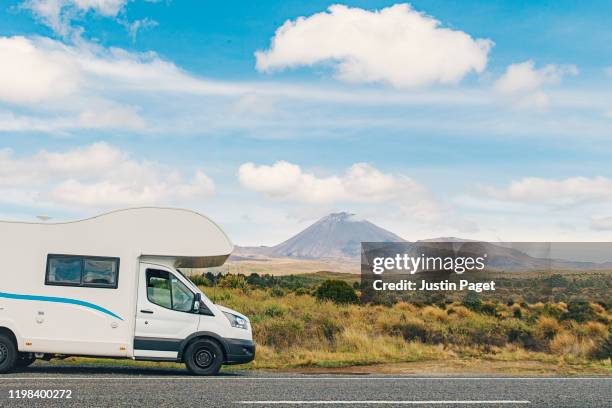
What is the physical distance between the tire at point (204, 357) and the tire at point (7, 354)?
10.2 feet

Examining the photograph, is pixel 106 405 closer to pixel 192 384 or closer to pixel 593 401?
pixel 192 384

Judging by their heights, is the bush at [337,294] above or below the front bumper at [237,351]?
above

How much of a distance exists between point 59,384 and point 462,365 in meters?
10.2

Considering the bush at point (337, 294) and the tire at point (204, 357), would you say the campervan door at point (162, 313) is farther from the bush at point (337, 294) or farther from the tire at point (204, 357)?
the bush at point (337, 294)

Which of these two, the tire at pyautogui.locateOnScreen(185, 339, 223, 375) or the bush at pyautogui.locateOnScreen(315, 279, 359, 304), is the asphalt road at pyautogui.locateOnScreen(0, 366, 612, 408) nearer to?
the tire at pyautogui.locateOnScreen(185, 339, 223, 375)

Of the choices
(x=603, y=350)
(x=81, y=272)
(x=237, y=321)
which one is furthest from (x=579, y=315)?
(x=81, y=272)

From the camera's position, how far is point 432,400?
9.97 m

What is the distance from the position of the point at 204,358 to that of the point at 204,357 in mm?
19

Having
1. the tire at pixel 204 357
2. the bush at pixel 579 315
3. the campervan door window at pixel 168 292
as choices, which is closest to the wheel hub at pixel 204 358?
the tire at pixel 204 357

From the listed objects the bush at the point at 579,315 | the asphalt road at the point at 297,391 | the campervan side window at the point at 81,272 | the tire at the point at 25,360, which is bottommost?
the tire at the point at 25,360

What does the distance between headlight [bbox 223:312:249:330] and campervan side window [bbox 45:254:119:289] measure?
218cm

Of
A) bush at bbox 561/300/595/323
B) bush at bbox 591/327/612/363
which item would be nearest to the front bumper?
bush at bbox 591/327/612/363

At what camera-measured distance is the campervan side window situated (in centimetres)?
1391

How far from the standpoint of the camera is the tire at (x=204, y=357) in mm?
13844
